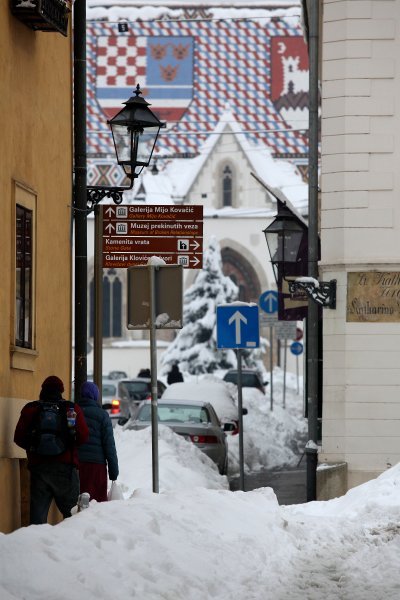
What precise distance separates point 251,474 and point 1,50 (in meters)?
16.2

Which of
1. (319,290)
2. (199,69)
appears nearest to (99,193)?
(319,290)

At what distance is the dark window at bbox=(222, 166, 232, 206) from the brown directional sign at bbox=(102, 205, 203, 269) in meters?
72.9

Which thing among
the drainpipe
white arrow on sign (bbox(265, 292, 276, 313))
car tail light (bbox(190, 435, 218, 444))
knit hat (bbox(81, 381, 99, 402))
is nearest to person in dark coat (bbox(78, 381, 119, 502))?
knit hat (bbox(81, 381, 99, 402))

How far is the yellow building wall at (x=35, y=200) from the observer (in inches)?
512

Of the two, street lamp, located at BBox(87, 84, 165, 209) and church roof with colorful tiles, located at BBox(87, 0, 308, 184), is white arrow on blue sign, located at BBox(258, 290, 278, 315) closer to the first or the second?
street lamp, located at BBox(87, 84, 165, 209)

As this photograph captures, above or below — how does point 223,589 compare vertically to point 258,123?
below

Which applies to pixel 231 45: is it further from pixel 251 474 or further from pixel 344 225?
pixel 344 225

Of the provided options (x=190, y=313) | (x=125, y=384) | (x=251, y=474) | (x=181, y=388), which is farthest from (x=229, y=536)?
(x=190, y=313)

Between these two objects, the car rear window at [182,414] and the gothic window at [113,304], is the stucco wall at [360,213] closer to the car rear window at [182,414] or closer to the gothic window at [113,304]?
the car rear window at [182,414]

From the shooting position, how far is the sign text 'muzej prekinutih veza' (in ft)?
64.3

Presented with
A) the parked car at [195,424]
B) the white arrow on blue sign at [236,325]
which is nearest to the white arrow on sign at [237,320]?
the white arrow on blue sign at [236,325]

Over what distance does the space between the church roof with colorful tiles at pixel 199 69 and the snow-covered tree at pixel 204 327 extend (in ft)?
51.4

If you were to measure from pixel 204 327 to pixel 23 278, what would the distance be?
58.4 metres

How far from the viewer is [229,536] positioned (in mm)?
12328
